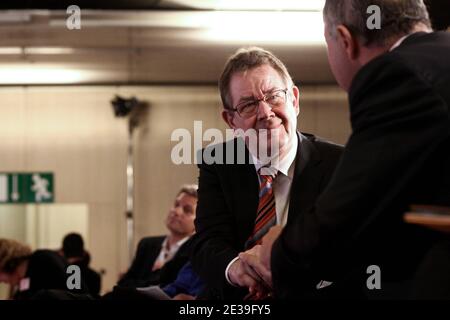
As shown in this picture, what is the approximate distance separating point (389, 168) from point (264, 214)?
2.35 ft

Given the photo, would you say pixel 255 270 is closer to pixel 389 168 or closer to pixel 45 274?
pixel 389 168

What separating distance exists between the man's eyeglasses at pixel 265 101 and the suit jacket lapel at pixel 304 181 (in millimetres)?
130

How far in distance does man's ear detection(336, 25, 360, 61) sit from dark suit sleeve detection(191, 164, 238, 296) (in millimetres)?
687

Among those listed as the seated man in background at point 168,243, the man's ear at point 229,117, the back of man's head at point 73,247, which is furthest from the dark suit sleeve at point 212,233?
the back of man's head at point 73,247

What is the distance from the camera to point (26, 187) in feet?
31.4

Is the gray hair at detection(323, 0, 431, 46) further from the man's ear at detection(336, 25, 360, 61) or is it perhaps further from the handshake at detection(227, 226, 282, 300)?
the handshake at detection(227, 226, 282, 300)

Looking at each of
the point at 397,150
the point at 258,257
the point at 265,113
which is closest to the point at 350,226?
the point at 397,150

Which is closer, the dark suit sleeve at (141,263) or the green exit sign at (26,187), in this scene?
the dark suit sleeve at (141,263)

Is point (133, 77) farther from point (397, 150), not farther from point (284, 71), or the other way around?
point (397, 150)

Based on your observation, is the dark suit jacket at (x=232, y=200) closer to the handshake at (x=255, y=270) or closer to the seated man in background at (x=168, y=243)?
the handshake at (x=255, y=270)

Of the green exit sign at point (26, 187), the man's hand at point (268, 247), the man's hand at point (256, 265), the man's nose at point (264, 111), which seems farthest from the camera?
the green exit sign at point (26, 187)

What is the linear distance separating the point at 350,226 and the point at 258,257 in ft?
1.48

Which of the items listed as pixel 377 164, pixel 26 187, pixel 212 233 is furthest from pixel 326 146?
pixel 26 187

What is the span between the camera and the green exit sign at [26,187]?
31.2ft
